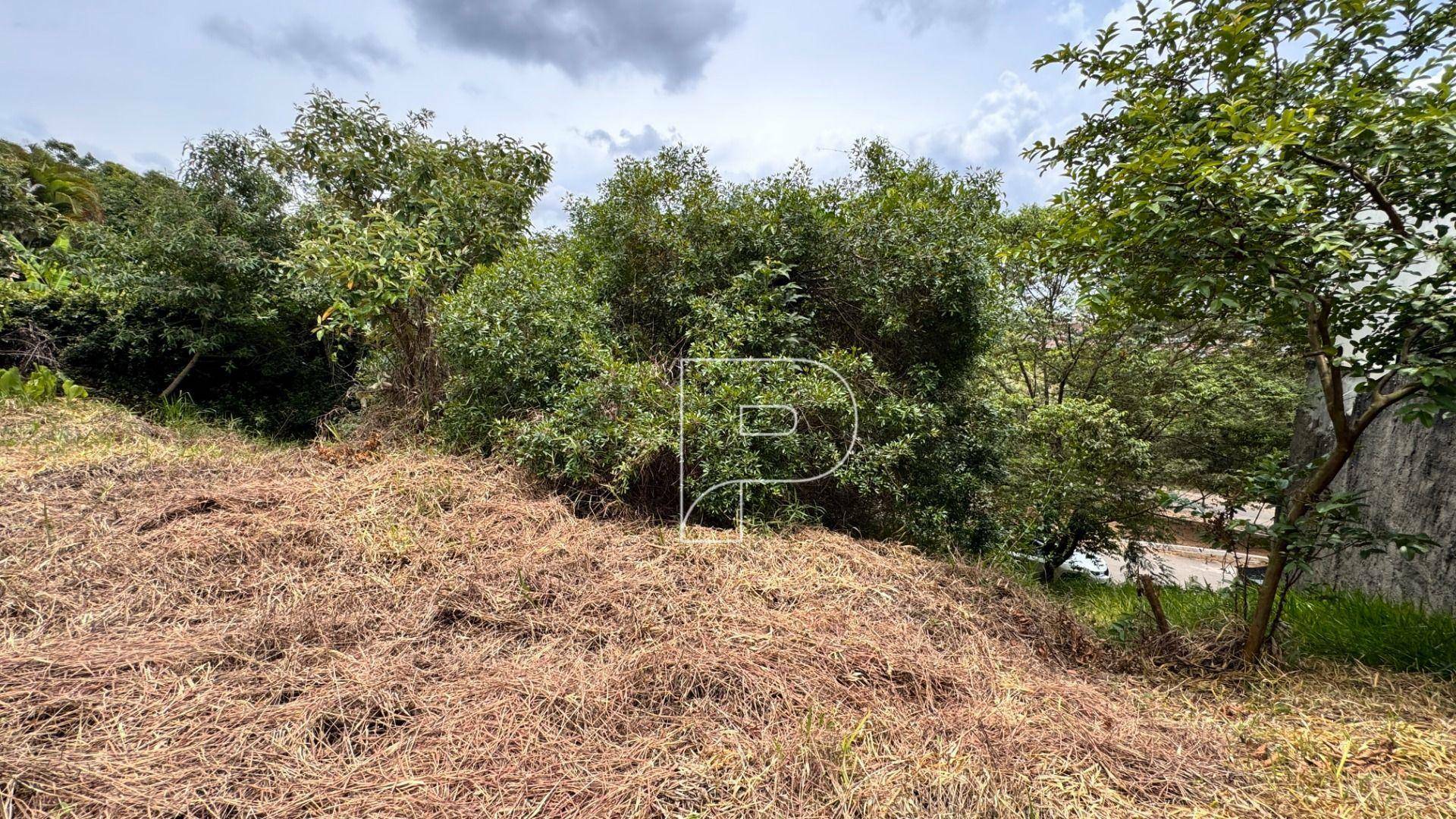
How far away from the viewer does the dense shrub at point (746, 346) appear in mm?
3502

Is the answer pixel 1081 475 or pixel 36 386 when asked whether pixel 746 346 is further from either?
pixel 36 386

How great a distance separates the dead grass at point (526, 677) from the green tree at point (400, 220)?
1.74 meters

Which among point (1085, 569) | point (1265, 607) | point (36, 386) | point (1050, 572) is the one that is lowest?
point (1085, 569)

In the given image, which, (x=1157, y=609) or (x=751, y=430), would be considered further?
(x=751, y=430)

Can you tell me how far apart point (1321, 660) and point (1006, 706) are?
1.76 meters

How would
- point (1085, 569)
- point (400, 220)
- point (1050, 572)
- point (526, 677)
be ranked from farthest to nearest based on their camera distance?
point (1085, 569), point (1050, 572), point (400, 220), point (526, 677)

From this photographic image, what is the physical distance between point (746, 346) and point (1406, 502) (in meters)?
4.40

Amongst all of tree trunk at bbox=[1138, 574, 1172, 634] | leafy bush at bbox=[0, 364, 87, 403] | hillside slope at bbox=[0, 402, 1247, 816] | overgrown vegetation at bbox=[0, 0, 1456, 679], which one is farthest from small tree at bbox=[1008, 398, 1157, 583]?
leafy bush at bbox=[0, 364, 87, 403]

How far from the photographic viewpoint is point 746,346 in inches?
156

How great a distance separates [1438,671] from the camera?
2.37m

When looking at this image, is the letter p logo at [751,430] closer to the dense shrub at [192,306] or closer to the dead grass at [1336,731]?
the dead grass at [1336,731]

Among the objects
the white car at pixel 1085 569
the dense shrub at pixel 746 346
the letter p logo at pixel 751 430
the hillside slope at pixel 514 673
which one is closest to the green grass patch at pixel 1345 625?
the hillside slope at pixel 514 673

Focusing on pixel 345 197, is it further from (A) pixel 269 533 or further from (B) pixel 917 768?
(B) pixel 917 768

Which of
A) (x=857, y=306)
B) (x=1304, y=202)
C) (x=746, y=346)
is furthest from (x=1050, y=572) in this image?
(x=1304, y=202)
